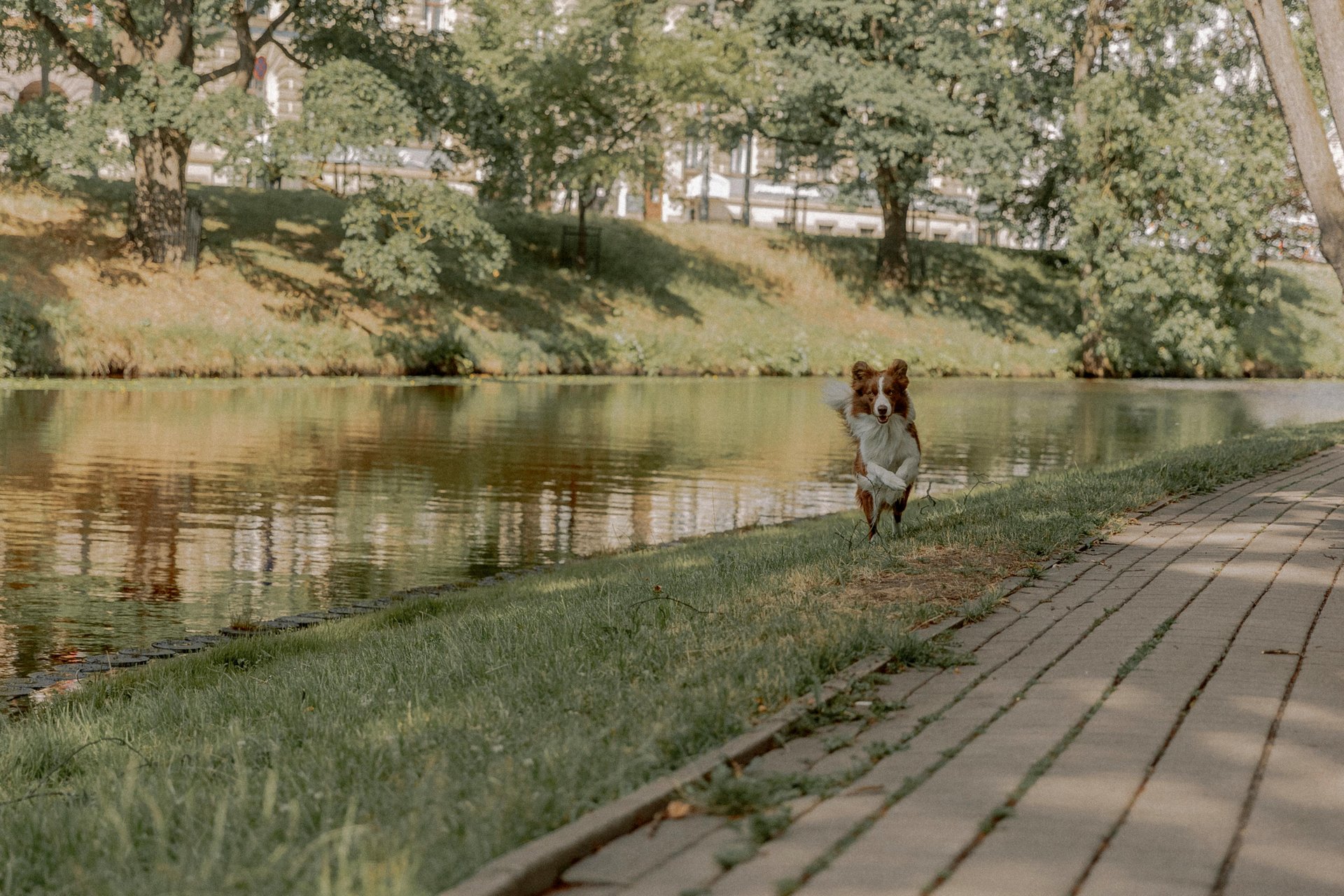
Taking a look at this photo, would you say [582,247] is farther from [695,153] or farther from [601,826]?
[601,826]

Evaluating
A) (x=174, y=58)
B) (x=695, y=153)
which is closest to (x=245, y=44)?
(x=174, y=58)

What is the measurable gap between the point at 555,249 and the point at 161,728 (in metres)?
40.8

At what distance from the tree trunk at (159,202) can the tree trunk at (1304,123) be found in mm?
27137

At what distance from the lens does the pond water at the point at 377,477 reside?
36.9 feet

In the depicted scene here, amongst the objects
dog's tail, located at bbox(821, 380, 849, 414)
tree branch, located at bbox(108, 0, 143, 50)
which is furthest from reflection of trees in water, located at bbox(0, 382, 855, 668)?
tree branch, located at bbox(108, 0, 143, 50)

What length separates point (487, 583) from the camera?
454 inches

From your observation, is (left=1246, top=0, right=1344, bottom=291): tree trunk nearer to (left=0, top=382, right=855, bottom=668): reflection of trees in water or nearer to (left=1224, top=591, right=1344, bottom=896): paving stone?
Answer: (left=0, top=382, right=855, bottom=668): reflection of trees in water

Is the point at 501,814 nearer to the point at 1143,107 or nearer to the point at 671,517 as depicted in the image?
the point at 671,517

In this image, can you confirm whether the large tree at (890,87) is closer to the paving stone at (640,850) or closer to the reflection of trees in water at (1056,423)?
the reflection of trees in water at (1056,423)

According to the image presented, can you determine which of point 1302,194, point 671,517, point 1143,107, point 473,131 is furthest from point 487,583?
point 1302,194

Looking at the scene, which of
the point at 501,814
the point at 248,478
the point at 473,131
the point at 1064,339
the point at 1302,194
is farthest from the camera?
the point at 1302,194

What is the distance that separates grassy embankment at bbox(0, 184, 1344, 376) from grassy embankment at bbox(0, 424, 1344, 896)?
23100 millimetres

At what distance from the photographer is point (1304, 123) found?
13.9m

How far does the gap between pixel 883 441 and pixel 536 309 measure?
30.9 metres
